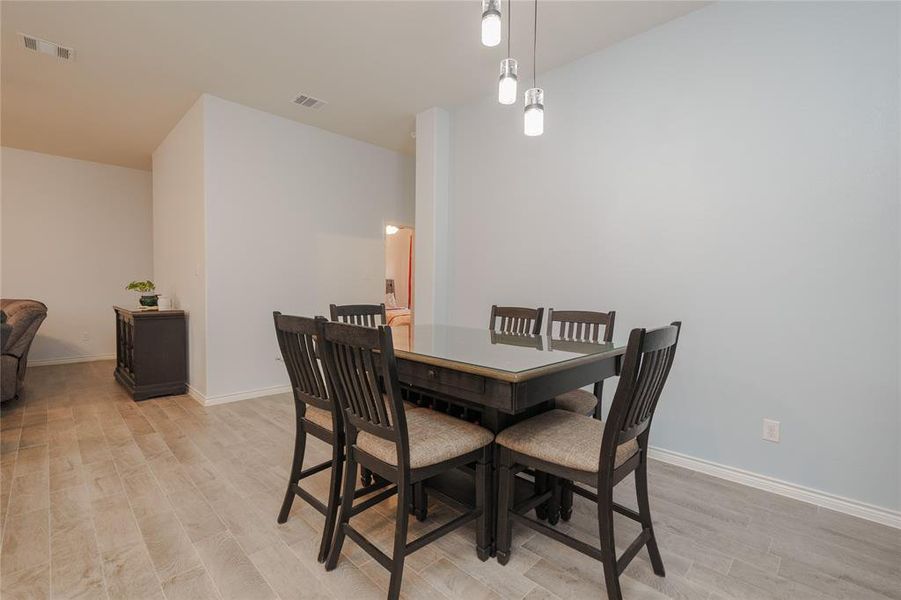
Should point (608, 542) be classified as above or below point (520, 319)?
below

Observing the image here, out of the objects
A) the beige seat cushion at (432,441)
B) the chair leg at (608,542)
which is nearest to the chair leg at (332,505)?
the beige seat cushion at (432,441)

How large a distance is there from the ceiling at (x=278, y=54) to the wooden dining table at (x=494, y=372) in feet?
6.74

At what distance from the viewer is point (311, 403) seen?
182cm

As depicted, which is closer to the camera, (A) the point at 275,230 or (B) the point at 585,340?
(B) the point at 585,340

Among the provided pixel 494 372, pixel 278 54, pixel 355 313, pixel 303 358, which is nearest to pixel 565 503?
pixel 494 372

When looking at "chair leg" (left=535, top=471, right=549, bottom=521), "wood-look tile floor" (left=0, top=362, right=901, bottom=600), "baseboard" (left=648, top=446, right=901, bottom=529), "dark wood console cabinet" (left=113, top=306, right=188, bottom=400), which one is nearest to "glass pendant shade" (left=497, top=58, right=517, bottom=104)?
"chair leg" (left=535, top=471, right=549, bottom=521)

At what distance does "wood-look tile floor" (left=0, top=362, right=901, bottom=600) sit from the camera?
156 cm

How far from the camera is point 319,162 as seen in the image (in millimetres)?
4613

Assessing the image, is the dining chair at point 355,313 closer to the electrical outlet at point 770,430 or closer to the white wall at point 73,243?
the electrical outlet at point 770,430

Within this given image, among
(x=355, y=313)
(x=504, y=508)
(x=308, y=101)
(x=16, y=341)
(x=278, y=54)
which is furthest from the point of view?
(x=308, y=101)

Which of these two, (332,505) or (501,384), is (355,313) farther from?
(501,384)

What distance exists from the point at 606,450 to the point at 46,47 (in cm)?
441

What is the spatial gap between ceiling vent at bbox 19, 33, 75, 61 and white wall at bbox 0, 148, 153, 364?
3454 mm

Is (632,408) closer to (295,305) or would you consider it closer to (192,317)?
(295,305)
